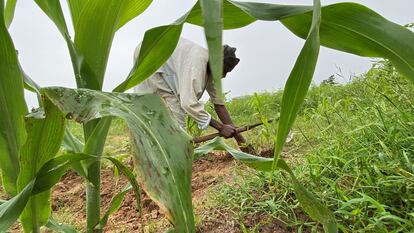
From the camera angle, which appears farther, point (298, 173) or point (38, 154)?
point (298, 173)

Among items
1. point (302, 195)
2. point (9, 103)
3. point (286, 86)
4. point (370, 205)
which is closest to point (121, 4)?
point (9, 103)

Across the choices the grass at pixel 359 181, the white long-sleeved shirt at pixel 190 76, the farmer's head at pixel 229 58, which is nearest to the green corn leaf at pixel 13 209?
the grass at pixel 359 181

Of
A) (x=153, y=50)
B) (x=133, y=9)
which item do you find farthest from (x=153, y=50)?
(x=133, y=9)

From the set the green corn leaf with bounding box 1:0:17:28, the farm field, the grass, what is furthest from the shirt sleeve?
the green corn leaf with bounding box 1:0:17:28

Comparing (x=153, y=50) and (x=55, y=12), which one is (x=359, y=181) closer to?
(x=153, y=50)

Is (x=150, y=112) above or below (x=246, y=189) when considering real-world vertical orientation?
above

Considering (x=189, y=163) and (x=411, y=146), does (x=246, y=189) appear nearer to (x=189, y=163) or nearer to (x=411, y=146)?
(x=411, y=146)

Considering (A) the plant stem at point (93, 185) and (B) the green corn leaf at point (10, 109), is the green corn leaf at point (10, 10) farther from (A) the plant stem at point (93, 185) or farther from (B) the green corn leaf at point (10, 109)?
(A) the plant stem at point (93, 185)

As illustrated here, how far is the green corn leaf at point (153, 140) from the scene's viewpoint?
0.46m

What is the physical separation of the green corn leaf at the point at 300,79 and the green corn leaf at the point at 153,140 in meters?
0.13

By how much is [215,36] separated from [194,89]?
8.94ft

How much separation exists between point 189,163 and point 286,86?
17cm

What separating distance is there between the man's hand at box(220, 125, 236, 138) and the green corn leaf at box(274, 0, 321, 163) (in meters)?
2.55

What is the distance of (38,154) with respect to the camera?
0.72m
